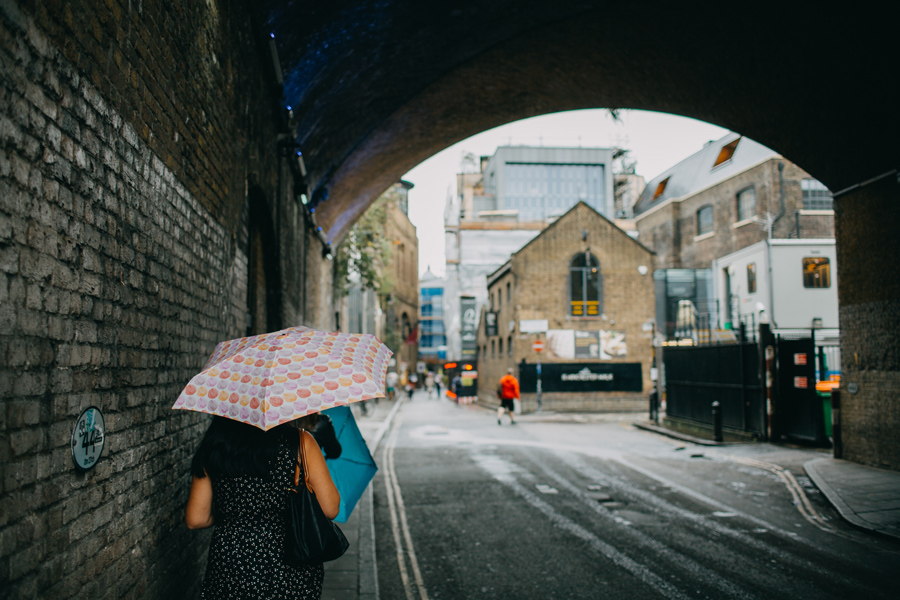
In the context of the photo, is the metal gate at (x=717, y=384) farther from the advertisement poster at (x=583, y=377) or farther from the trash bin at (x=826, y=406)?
the advertisement poster at (x=583, y=377)

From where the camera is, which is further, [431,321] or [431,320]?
[431,320]

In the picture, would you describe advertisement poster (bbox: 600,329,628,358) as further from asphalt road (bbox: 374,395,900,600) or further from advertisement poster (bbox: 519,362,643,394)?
asphalt road (bbox: 374,395,900,600)

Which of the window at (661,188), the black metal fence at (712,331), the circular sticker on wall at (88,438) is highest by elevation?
the window at (661,188)

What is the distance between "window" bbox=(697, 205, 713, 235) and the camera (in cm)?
4022

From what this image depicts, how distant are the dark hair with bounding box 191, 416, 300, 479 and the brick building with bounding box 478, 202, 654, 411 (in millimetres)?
26106

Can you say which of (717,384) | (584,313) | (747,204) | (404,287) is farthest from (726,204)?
(404,287)

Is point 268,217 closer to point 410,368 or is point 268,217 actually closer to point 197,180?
point 197,180

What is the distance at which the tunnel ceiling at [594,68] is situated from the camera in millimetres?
8164

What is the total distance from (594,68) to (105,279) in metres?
10.3

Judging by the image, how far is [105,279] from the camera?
2871 mm

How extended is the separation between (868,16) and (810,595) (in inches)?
251

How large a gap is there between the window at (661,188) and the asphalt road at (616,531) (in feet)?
120

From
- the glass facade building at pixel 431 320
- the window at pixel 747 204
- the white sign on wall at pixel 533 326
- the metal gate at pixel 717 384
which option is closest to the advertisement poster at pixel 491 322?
the white sign on wall at pixel 533 326

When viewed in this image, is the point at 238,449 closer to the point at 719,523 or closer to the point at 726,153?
the point at 719,523
